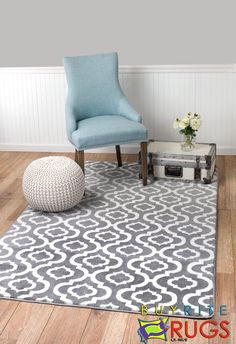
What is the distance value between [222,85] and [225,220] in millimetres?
1648

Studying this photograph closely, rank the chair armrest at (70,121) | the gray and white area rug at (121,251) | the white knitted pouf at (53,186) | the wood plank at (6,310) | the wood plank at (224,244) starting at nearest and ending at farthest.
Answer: the wood plank at (6,310) < the gray and white area rug at (121,251) < the wood plank at (224,244) < the white knitted pouf at (53,186) < the chair armrest at (70,121)

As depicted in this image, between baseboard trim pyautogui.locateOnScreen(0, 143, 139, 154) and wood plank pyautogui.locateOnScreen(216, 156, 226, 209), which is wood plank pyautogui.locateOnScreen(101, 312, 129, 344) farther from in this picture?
baseboard trim pyautogui.locateOnScreen(0, 143, 139, 154)

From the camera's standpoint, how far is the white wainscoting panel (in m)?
5.20

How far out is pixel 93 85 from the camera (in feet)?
16.0

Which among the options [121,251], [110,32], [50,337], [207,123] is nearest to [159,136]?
[207,123]

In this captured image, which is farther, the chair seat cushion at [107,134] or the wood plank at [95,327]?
the chair seat cushion at [107,134]

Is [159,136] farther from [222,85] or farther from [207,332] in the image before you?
[207,332]

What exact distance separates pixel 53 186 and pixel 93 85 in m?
1.26

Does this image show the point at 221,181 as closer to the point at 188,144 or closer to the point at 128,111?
the point at 188,144

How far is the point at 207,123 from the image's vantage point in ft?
17.4

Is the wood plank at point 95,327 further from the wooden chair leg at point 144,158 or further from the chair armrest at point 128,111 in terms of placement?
the chair armrest at point 128,111

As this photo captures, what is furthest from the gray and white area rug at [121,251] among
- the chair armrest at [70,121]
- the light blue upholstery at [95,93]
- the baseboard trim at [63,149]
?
the baseboard trim at [63,149]

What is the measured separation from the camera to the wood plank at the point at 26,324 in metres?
2.76

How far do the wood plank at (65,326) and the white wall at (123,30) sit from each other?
2.95 meters
